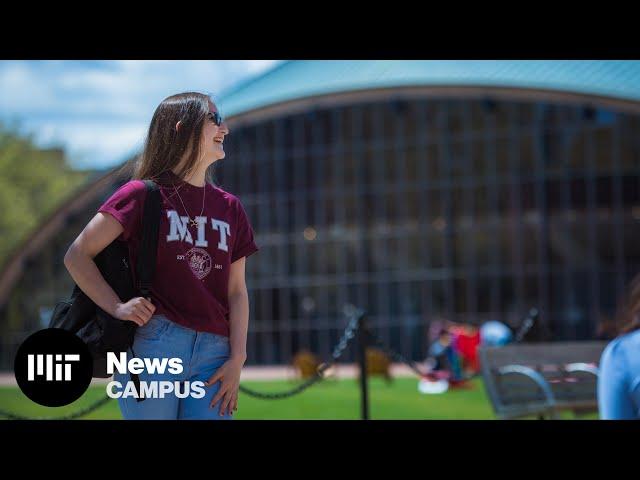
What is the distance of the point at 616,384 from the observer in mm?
4023

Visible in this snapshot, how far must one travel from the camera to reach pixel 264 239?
38.7 metres

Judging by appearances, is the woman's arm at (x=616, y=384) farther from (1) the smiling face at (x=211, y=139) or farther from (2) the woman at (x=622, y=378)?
(1) the smiling face at (x=211, y=139)

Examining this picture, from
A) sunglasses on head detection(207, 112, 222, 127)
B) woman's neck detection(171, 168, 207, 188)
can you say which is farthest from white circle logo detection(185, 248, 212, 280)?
sunglasses on head detection(207, 112, 222, 127)

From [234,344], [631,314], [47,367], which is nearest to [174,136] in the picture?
[234,344]

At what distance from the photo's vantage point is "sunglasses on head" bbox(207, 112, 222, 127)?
4.41 metres

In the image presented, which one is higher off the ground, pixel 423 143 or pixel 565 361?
pixel 423 143

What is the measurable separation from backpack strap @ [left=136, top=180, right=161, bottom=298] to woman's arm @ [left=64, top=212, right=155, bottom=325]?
0.09m

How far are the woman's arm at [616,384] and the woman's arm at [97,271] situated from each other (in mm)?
1881

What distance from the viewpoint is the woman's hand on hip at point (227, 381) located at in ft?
13.9

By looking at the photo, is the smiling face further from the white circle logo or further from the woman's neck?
the white circle logo

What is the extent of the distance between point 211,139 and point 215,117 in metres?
0.10
